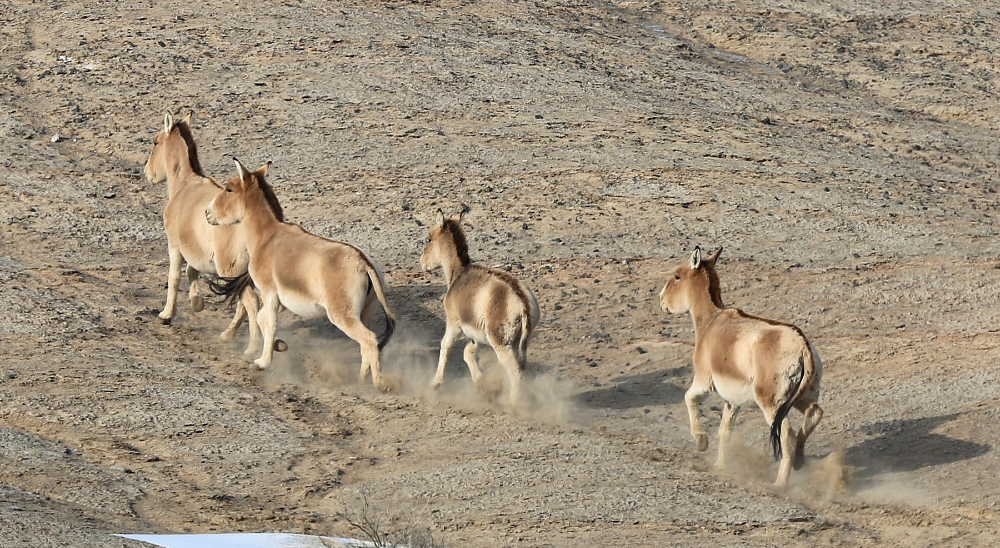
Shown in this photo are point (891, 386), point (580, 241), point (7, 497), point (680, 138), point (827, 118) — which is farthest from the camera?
point (827, 118)

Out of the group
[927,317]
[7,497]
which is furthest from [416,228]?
[7,497]

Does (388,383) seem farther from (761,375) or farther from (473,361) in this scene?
(761,375)

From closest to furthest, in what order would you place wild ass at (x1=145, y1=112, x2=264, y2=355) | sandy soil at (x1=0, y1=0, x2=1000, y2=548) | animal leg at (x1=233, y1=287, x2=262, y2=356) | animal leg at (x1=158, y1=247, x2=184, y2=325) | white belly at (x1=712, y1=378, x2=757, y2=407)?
sandy soil at (x1=0, y1=0, x2=1000, y2=548) → white belly at (x1=712, y1=378, x2=757, y2=407) → animal leg at (x1=233, y1=287, x2=262, y2=356) → wild ass at (x1=145, y1=112, x2=264, y2=355) → animal leg at (x1=158, y1=247, x2=184, y2=325)

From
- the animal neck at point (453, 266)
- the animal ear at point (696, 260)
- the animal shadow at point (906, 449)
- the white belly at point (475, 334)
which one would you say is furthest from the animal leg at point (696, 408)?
the animal neck at point (453, 266)

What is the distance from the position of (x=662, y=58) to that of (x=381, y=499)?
45.6 feet

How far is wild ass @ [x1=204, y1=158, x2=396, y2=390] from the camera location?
12602 mm

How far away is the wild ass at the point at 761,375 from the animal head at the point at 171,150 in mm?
6296

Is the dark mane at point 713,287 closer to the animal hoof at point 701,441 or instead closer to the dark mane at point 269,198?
the animal hoof at point 701,441

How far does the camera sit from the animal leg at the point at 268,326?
13227 mm

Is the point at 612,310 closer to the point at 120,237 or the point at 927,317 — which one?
the point at 927,317

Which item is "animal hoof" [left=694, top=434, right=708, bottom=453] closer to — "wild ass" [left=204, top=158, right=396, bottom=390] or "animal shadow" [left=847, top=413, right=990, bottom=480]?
"animal shadow" [left=847, top=413, right=990, bottom=480]

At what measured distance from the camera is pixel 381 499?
10.2 m

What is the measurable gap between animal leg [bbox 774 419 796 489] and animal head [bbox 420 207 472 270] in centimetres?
376

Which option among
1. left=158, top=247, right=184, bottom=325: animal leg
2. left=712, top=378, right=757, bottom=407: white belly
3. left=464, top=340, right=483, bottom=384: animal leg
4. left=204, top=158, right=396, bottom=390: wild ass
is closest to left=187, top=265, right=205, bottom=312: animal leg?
left=158, top=247, right=184, bottom=325: animal leg
